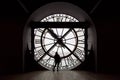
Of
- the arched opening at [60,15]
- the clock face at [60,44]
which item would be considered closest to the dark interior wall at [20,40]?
the arched opening at [60,15]

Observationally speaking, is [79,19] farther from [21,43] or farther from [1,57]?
[1,57]

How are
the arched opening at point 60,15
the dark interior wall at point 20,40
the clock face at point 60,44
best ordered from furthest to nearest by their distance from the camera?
the clock face at point 60,44 → the arched opening at point 60,15 → the dark interior wall at point 20,40

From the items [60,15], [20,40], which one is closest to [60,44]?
[60,15]

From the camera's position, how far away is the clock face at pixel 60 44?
9.41 meters

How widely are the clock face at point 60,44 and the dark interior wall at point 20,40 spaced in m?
1.39

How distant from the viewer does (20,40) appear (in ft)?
26.4

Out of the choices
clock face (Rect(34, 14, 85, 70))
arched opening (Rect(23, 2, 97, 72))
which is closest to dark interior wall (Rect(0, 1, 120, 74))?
arched opening (Rect(23, 2, 97, 72))

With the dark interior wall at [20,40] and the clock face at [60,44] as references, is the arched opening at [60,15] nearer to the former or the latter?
the clock face at [60,44]

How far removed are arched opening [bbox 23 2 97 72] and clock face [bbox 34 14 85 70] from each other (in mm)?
137

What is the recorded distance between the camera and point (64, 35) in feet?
31.0

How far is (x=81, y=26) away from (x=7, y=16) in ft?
9.67

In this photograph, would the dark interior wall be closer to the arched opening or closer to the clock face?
the arched opening

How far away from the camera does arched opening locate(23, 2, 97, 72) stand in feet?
27.7

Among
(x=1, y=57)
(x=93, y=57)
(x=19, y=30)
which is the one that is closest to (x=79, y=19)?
(x=93, y=57)
